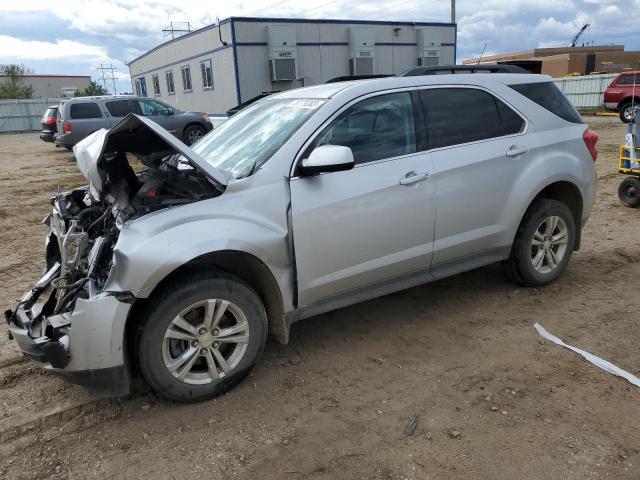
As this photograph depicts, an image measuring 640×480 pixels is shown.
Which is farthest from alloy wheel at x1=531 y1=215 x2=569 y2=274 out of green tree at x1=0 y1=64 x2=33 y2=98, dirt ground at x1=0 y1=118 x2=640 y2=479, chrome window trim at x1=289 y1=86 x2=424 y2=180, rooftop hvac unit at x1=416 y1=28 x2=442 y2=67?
green tree at x1=0 y1=64 x2=33 y2=98

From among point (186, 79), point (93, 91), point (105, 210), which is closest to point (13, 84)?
point (93, 91)

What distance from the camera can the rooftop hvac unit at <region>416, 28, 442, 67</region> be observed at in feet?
85.7

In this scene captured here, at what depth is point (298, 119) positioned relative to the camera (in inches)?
135

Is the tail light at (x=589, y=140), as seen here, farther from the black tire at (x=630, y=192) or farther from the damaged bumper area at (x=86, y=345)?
the damaged bumper area at (x=86, y=345)

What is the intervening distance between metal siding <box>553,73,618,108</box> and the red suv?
16.1 feet

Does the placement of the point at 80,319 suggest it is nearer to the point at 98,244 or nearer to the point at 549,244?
the point at 98,244

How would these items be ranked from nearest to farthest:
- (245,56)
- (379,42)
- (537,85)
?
(537,85) → (245,56) → (379,42)

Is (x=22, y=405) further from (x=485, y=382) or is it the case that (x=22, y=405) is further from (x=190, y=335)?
(x=485, y=382)

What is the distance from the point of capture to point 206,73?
79.8ft

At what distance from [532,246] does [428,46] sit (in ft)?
79.6

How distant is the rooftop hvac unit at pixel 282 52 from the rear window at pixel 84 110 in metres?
8.61

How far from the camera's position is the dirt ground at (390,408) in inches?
101

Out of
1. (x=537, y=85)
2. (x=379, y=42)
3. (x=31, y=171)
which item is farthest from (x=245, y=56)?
(x=537, y=85)

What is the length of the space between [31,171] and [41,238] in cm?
856
